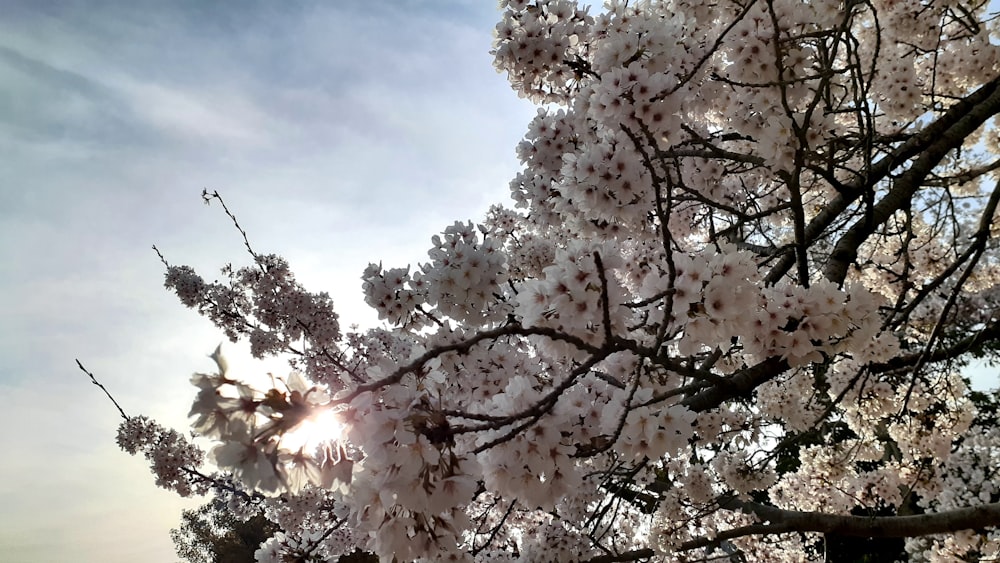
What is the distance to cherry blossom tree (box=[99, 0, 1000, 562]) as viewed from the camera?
1348 millimetres

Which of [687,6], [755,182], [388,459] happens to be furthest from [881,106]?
[388,459]

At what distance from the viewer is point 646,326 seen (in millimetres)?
2420

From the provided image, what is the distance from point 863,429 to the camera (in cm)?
502

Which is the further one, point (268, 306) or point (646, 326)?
point (268, 306)

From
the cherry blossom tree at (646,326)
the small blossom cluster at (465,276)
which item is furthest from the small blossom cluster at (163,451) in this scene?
the small blossom cluster at (465,276)

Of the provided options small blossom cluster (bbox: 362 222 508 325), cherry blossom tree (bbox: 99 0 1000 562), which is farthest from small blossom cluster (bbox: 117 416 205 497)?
small blossom cluster (bbox: 362 222 508 325)

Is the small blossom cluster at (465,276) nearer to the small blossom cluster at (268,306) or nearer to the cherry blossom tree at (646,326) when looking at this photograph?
the cherry blossom tree at (646,326)

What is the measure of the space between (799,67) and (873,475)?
504 cm

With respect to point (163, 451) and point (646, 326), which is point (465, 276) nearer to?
point (646, 326)

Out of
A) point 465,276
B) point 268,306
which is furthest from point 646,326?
point 268,306

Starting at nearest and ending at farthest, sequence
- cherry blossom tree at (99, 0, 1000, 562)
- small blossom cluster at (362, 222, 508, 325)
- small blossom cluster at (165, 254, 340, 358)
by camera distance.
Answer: cherry blossom tree at (99, 0, 1000, 562) → small blossom cluster at (362, 222, 508, 325) → small blossom cluster at (165, 254, 340, 358)

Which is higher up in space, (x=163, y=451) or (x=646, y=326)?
(x=163, y=451)

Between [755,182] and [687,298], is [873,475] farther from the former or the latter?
[687,298]

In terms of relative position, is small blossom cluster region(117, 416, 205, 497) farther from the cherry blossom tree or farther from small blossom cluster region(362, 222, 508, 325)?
small blossom cluster region(362, 222, 508, 325)
